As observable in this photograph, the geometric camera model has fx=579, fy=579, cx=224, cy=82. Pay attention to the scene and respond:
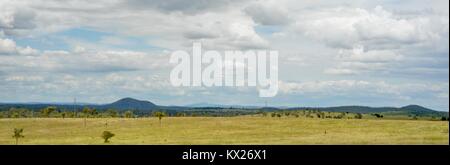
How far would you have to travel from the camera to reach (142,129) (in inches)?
5153

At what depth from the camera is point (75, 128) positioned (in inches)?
5423
